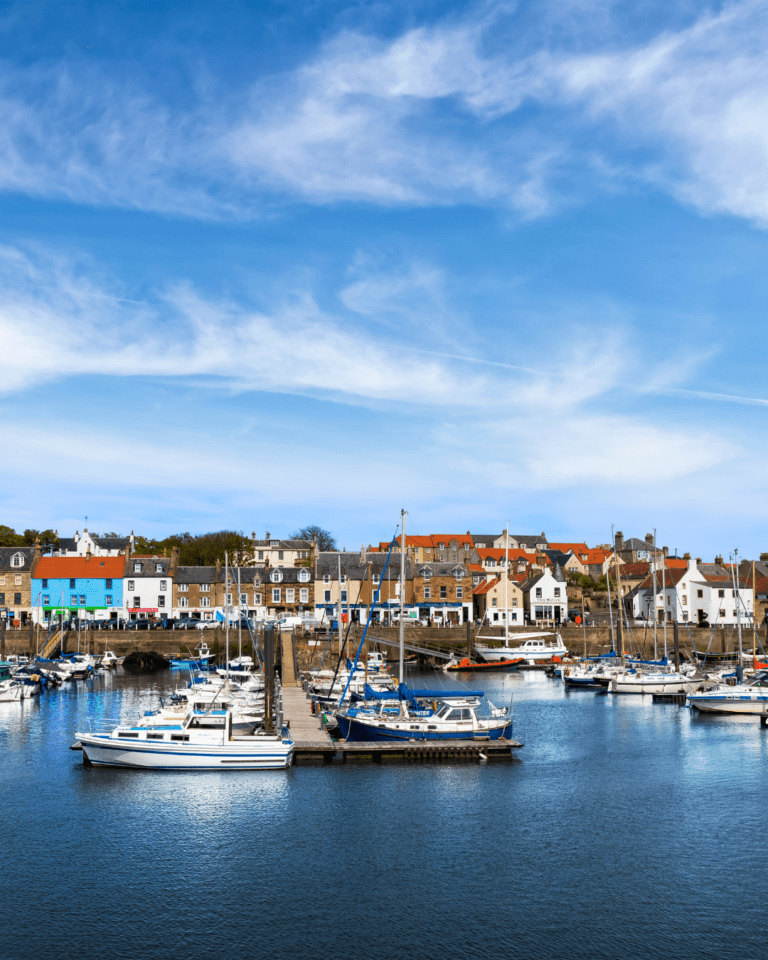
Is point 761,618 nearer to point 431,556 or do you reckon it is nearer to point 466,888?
point 431,556

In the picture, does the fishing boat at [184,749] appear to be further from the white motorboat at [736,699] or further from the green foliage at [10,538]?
the green foliage at [10,538]

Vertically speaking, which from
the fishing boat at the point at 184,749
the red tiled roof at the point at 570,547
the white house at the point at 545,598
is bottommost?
the fishing boat at the point at 184,749

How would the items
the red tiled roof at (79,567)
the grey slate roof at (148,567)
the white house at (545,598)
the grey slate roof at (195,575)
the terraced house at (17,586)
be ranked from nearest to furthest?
the terraced house at (17,586) < the red tiled roof at (79,567) < the grey slate roof at (148,567) < the grey slate roof at (195,575) < the white house at (545,598)

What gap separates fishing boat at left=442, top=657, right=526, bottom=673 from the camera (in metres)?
95.4

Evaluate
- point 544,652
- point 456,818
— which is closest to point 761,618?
point 544,652

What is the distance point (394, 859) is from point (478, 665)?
222 feet

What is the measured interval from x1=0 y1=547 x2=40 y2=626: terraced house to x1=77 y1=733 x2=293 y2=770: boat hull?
78.5 meters

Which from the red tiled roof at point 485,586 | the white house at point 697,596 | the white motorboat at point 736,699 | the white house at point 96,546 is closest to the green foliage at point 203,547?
the white house at point 96,546

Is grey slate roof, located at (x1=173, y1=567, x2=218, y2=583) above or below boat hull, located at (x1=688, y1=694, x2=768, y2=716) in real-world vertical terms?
above

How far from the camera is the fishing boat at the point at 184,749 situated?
4166cm

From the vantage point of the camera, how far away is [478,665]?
96.6 m

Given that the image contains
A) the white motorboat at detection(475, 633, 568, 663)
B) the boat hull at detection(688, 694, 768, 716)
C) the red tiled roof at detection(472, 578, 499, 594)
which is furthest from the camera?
the red tiled roof at detection(472, 578, 499, 594)

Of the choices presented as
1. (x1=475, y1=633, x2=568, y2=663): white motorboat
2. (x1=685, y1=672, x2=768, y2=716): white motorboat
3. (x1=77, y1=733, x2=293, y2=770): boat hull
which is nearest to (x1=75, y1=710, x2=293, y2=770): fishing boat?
(x1=77, y1=733, x2=293, y2=770): boat hull

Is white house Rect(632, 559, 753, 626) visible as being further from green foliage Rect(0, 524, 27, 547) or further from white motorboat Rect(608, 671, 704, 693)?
green foliage Rect(0, 524, 27, 547)
